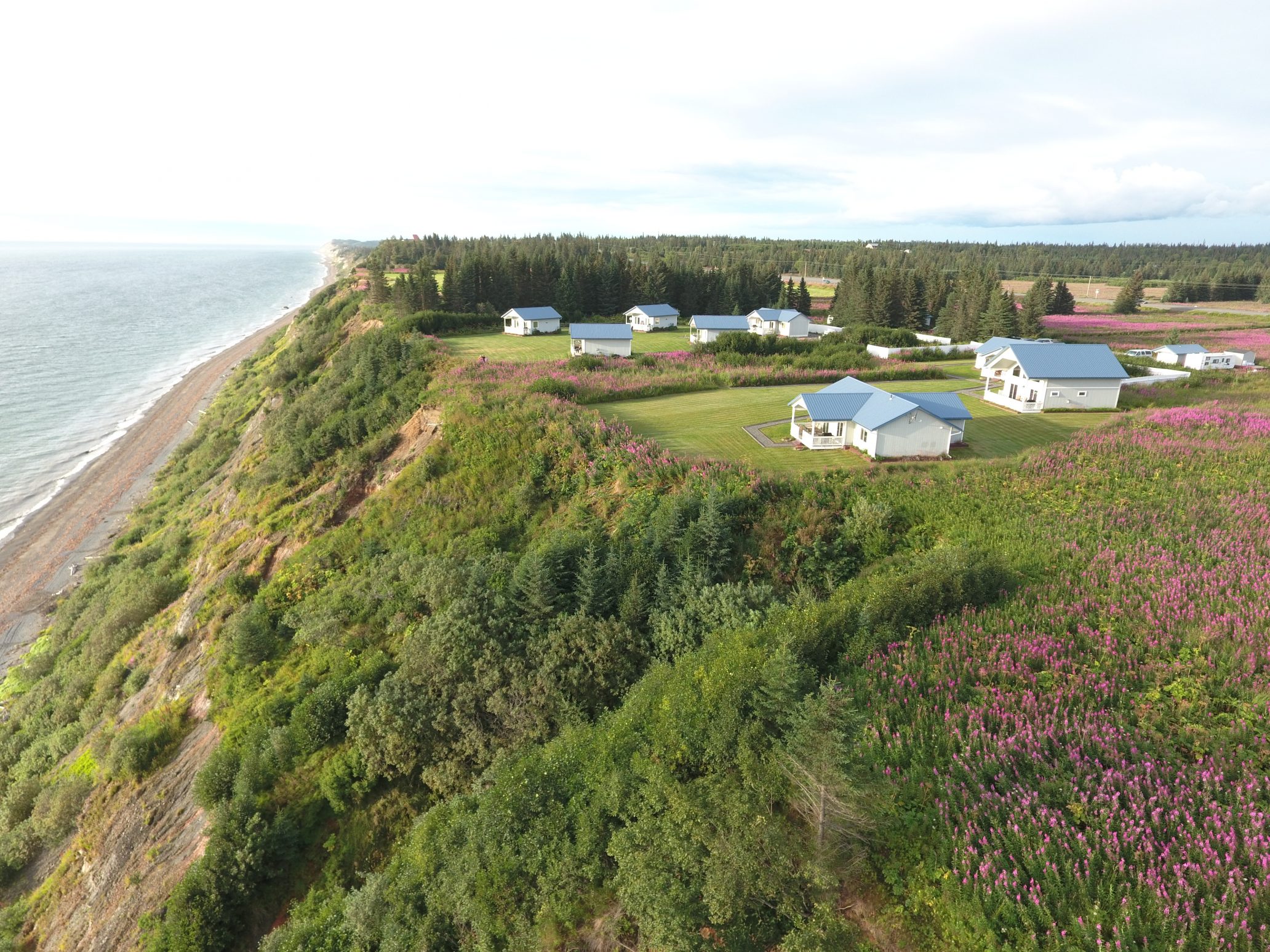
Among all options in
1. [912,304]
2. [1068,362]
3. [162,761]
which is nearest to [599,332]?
[1068,362]

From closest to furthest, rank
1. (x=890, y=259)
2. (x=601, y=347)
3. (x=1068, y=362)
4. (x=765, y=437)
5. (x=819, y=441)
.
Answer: (x=819, y=441)
(x=765, y=437)
(x=1068, y=362)
(x=601, y=347)
(x=890, y=259)

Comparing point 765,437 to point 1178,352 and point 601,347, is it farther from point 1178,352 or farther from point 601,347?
point 1178,352

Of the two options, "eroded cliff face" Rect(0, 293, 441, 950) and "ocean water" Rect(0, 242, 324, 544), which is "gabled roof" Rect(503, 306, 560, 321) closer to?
"eroded cliff face" Rect(0, 293, 441, 950)

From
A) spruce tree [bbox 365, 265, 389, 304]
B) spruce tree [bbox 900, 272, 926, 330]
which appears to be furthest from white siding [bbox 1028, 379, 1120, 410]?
spruce tree [bbox 365, 265, 389, 304]

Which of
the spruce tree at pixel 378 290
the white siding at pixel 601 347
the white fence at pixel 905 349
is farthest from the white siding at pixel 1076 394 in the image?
the spruce tree at pixel 378 290

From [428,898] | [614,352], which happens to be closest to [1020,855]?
[428,898]

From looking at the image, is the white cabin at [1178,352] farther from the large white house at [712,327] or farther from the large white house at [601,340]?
the large white house at [601,340]

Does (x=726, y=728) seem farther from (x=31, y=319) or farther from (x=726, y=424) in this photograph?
(x=31, y=319)
